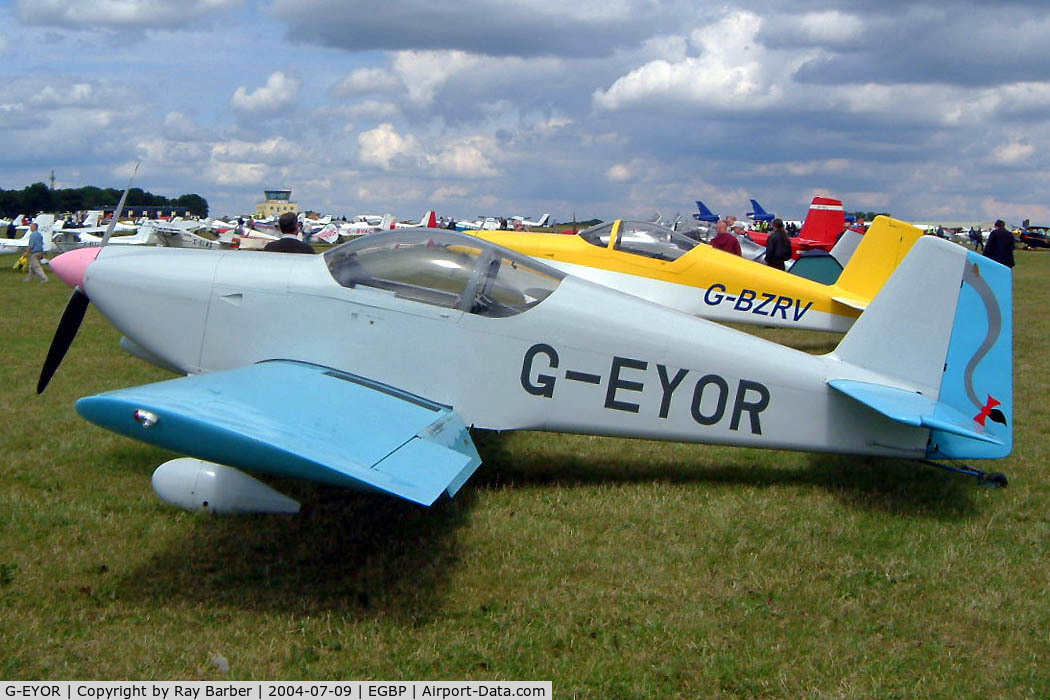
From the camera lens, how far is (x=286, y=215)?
25.2 feet

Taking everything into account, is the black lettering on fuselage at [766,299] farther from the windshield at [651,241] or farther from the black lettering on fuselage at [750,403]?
the black lettering on fuselage at [750,403]

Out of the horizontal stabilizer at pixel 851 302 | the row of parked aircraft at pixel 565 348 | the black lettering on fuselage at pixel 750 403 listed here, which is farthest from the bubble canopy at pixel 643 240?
the black lettering on fuselage at pixel 750 403

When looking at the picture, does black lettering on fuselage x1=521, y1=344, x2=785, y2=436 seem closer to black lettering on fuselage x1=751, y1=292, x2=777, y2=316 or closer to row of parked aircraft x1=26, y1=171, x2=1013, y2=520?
row of parked aircraft x1=26, y1=171, x2=1013, y2=520

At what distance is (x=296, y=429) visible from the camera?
3.63m

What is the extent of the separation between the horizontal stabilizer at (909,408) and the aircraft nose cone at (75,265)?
470 cm

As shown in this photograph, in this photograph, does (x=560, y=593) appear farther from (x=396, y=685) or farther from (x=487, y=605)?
(x=396, y=685)

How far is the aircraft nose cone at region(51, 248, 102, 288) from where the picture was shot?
5602mm

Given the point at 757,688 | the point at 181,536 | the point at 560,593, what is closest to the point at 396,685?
the point at 560,593

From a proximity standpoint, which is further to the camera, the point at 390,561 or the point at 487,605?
the point at 390,561

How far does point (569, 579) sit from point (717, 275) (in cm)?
717

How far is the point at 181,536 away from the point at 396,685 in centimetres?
187

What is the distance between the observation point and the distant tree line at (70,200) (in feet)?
311

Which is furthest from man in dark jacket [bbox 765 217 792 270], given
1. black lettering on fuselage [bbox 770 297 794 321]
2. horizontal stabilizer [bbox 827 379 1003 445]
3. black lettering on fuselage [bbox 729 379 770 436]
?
black lettering on fuselage [bbox 729 379 770 436]

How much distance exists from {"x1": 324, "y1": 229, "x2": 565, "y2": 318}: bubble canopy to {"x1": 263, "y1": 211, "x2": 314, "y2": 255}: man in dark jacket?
2511 mm
